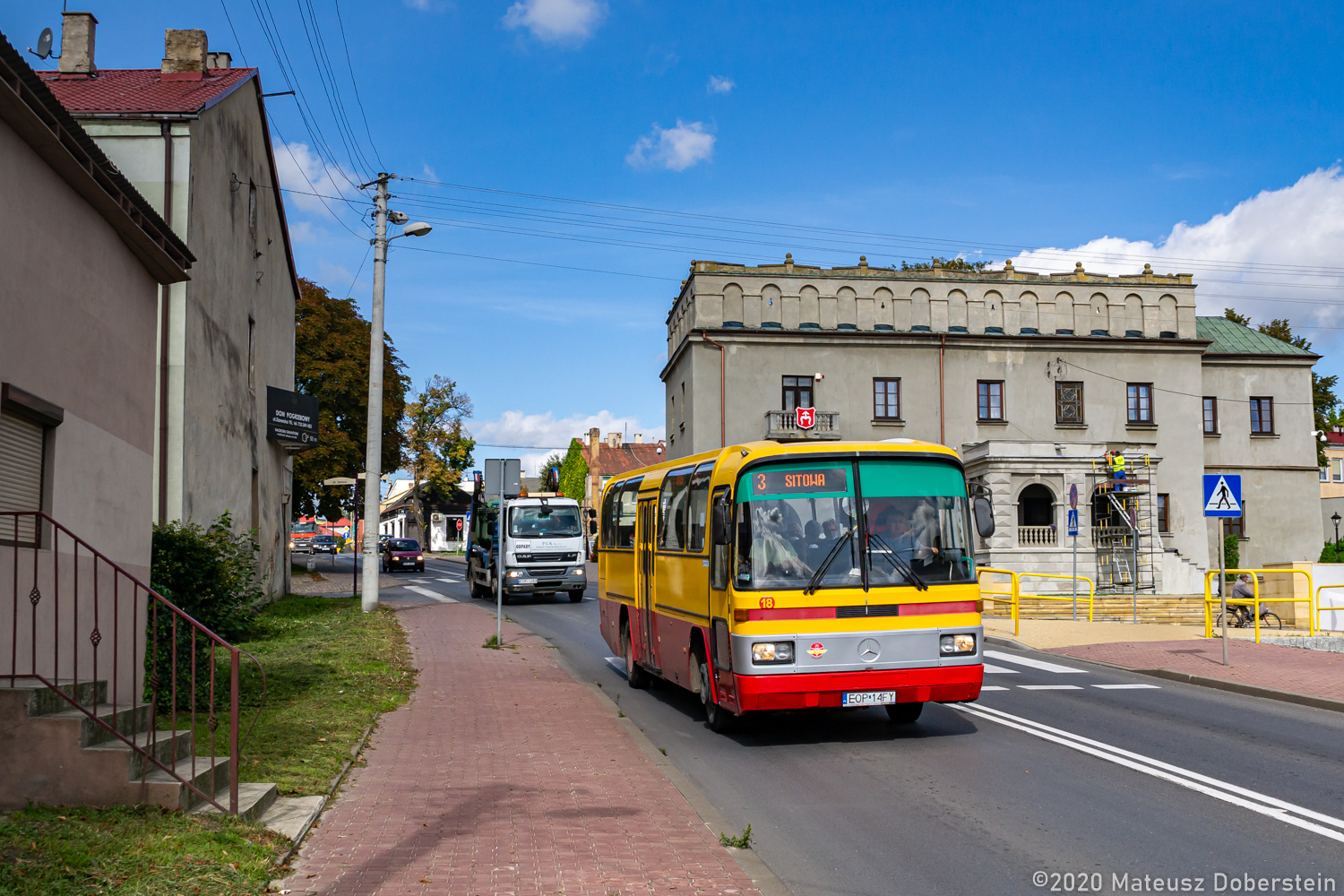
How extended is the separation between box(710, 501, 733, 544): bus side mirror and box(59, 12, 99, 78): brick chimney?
18071 mm

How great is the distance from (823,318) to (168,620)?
3632 cm

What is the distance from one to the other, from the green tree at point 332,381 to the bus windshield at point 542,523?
49.0 ft

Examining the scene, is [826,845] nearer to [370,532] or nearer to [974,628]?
[974,628]

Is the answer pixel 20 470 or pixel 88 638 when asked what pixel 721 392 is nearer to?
pixel 88 638

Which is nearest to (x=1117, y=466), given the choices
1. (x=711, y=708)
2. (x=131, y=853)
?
(x=711, y=708)

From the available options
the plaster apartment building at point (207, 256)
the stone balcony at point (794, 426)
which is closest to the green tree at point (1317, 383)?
the stone balcony at point (794, 426)

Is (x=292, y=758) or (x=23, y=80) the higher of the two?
(x=23, y=80)

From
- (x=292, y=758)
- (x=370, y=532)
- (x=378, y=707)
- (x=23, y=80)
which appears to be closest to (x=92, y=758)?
(x=292, y=758)

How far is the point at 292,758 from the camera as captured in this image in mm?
8250

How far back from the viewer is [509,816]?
7.02 metres

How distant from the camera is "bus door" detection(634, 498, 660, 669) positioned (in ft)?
42.9

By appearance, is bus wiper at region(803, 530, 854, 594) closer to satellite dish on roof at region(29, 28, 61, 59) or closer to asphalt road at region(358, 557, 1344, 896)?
asphalt road at region(358, 557, 1344, 896)

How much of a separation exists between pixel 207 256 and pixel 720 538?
40.0 ft

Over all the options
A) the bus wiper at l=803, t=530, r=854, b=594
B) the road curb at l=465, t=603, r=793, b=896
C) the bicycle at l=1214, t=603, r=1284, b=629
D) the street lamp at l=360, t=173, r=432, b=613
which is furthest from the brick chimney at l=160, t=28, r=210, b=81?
the bicycle at l=1214, t=603, r=1284, b=629
